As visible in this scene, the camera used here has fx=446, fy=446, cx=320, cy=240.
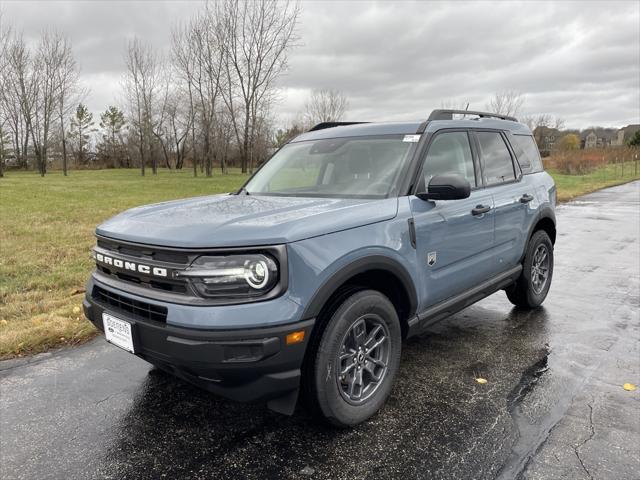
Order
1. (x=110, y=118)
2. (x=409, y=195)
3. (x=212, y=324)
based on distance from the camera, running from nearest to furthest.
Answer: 1. (x=212, y=324)
2. (x=409, y=195)
3. (x=110, y=118)

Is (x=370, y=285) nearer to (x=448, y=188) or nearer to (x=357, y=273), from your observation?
(x=357, y=273)

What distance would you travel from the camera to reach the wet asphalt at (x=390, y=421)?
2.36 m

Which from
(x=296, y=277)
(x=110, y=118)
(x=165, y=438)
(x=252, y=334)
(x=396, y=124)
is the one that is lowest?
(x=165, y=438)

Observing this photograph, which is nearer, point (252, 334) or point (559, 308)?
point (252, 334)

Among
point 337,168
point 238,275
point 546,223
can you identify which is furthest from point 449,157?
point 238,275

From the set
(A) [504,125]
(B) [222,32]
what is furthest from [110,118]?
(A) [504,125]

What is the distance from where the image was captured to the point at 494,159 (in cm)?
410

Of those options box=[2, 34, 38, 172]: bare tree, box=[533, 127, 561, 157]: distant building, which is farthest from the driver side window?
box=[533, 127, 561, 157]: distant building

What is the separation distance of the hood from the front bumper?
1.42 ft

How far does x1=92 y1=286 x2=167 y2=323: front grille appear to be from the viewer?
231cm

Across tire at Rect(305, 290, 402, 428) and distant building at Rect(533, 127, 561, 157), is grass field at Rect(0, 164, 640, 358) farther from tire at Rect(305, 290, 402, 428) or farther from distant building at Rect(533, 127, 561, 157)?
distant building at Rect(533, 127, 561, 157)

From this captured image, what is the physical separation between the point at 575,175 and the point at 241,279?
35.9m

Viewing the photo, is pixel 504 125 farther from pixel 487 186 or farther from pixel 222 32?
pixel 222 32

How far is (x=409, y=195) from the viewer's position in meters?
3.03
